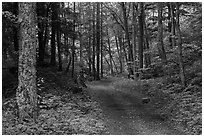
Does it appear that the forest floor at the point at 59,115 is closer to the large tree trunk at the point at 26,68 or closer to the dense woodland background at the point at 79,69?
the dense woodland background at the point at 79,69

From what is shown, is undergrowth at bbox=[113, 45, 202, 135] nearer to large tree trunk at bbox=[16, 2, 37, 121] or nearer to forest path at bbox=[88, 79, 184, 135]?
forest path at bbox=[88, 79, 184, 135]

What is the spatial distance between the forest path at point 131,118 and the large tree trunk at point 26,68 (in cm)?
300

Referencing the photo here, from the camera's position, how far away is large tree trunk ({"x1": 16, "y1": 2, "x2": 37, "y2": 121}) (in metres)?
8.81

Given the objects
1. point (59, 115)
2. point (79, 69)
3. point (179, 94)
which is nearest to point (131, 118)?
point (59, 115)

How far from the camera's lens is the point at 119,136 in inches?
323

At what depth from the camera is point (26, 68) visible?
8.84m

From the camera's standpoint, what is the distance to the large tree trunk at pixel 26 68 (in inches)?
347

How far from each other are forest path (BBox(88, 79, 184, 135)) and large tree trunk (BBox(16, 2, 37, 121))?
300cm

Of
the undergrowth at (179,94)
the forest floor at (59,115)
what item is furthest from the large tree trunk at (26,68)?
the undergrowth at (179,94)

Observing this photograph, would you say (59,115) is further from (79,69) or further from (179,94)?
(79,69)

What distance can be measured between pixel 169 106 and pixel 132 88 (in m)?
5.25

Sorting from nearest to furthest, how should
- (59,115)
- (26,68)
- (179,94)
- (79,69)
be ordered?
(26,68) → (59,115) → (179,94) → (79,69)

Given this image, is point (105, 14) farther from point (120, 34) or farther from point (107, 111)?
point (107, 111)

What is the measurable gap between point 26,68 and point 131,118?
464cm
